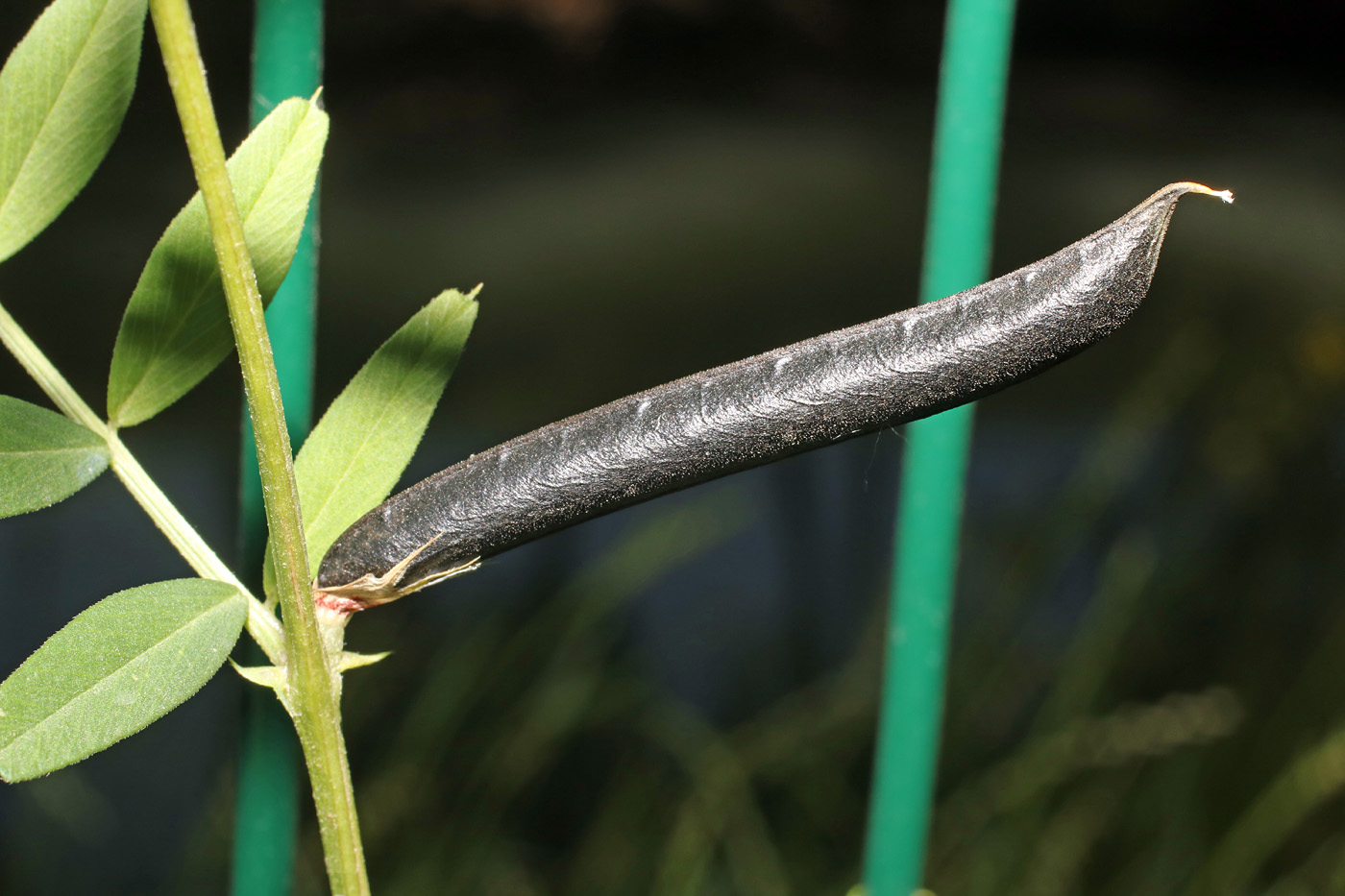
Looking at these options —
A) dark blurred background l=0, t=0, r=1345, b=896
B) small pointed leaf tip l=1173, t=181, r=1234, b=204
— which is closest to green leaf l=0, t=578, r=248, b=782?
small pointed leaf tip l=1173, t=181, r=1234, b=204

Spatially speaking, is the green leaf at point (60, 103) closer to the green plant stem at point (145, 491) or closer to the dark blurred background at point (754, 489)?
the green plant stem at point (145, 491)

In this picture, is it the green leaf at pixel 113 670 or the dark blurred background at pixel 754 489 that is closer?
the green leaf at pixel 113 670

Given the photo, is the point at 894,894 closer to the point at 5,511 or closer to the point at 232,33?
the point at 5,511

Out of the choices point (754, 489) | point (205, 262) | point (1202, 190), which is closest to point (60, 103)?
point (205, 262)

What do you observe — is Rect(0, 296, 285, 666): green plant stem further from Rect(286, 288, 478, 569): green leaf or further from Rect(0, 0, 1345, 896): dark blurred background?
Rect(0, 0, 1345, 896): dark blurred background

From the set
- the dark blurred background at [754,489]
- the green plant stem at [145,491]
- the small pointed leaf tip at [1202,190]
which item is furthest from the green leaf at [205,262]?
the dark blurred background at [754,489]

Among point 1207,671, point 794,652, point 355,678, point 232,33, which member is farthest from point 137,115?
point 1207,671

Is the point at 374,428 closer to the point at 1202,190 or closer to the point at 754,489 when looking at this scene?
the point at 1202,190
